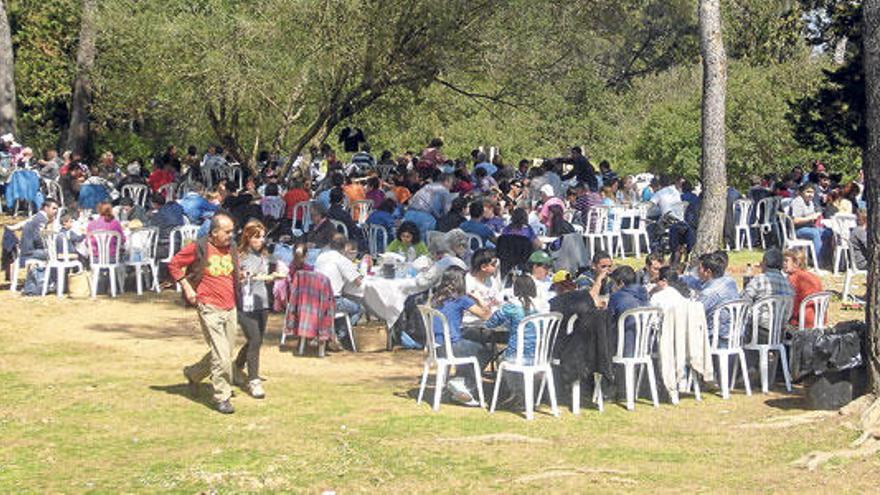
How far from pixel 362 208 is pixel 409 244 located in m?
5.19

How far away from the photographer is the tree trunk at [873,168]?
11906 mm

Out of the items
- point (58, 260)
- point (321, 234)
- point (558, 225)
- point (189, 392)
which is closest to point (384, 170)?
point (558, 225)

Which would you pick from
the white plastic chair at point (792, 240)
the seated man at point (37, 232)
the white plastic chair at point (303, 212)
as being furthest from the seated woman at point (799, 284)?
the seated man at point (37, 232)

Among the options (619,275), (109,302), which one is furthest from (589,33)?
(619,275)

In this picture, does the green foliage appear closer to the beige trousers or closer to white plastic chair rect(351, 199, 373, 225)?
white plastic chair rect(351, 199, 373, 225)

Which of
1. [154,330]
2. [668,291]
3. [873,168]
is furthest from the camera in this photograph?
[154,330]

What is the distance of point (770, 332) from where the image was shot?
1350 cm

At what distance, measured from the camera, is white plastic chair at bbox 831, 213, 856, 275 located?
19953 millimetres

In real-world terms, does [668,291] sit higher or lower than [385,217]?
lower

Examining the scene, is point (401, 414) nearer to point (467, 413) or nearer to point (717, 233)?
point (467, 413)

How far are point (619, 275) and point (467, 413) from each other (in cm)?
185

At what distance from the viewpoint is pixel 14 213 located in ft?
86.0

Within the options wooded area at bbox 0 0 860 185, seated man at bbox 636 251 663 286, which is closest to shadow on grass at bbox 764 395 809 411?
seated man at bbox 636 251 663 286

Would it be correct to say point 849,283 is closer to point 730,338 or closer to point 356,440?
point 730,338
